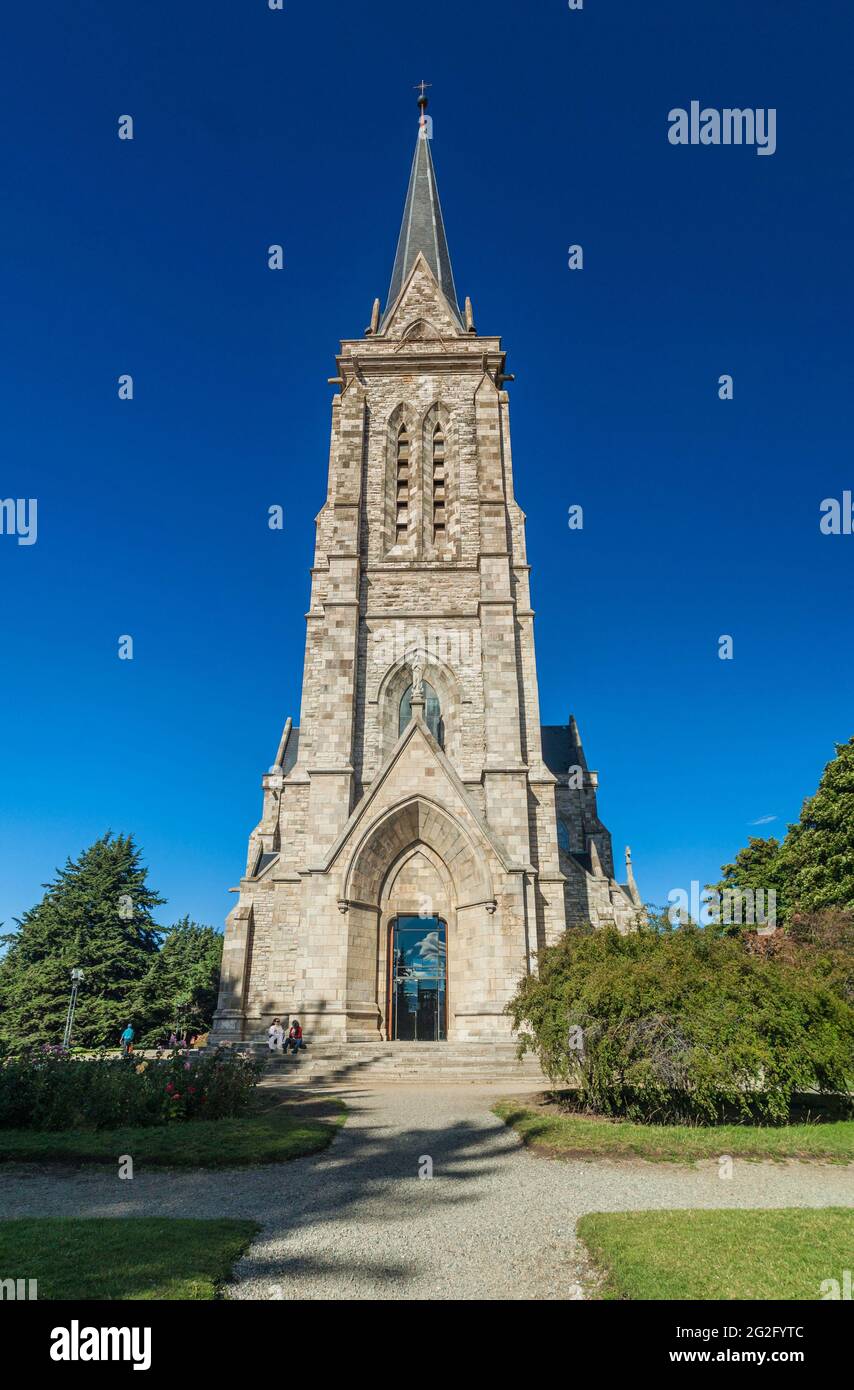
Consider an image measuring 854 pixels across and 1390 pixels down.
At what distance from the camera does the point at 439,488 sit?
29703 millimetres

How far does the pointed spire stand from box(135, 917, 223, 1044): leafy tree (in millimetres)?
31961

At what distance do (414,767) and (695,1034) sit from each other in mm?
13768

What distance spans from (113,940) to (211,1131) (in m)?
26.6

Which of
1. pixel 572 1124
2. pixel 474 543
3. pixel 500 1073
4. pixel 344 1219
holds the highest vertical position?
pixel 474 543

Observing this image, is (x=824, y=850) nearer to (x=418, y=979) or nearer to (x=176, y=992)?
(x=418, y=979)

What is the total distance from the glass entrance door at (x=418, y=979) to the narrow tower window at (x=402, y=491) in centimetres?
1439

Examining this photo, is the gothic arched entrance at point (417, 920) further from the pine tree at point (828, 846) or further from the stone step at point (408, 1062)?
the pine tree at point (828, 846)

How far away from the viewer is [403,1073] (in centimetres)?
1802

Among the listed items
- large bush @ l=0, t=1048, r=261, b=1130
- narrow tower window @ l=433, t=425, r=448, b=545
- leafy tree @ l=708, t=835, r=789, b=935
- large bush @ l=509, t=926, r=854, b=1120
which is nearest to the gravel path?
large bush @ l=509, t=926, r=854, b=1120

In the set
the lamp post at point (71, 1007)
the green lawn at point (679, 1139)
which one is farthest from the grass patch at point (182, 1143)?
the lamp post at point (71, 1007)

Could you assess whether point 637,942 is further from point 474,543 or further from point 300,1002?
point 474,543

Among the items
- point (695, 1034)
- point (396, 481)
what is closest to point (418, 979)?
point (695, 1034)
